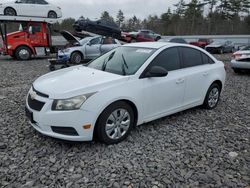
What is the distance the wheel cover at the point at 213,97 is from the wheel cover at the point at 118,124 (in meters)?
2.47

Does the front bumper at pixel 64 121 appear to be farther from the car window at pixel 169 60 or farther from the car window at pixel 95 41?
the car window at pixel 95 41

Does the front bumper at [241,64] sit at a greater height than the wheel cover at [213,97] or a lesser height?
greater

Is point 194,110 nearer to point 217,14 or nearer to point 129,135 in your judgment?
point 129,135

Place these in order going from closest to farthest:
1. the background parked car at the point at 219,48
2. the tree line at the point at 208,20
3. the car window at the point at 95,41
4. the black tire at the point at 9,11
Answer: the car window at the point at 95,41, the black tire at the point at 9,11, the background parked car at the point at 219,48, the tree line at the point at 208,20

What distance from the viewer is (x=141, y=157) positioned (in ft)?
11.4

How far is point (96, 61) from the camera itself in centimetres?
490

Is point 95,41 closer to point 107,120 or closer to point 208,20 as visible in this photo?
point 107,120

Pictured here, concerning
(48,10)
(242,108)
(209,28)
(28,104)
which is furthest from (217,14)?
(28,104)

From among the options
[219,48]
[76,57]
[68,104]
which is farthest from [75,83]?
[219,48]

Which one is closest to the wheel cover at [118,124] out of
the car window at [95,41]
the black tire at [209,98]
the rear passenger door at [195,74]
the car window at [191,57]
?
the rear passenger door at [195,74]

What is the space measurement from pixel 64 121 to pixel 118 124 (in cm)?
83

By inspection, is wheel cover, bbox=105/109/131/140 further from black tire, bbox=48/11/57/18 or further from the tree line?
the tree line

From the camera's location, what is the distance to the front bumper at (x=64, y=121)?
3316 mm

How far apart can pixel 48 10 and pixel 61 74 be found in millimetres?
12651
